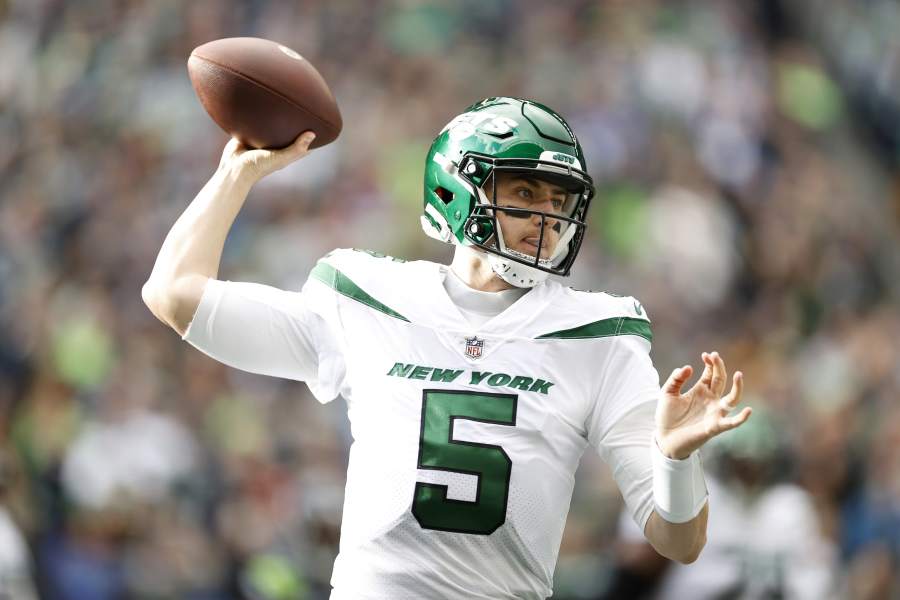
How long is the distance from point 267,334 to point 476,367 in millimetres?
474

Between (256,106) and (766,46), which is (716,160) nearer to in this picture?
(766,46)

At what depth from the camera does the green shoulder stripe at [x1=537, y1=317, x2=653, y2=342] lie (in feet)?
9.41

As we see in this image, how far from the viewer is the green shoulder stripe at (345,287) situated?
2.91 m

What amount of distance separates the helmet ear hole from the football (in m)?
0.36

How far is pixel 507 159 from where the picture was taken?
9.60ft

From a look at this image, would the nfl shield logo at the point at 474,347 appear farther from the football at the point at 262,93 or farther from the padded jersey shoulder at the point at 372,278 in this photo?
the football at the point at 262,93

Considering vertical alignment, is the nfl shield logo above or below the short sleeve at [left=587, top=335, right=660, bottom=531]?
above

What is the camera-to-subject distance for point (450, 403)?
2758mm

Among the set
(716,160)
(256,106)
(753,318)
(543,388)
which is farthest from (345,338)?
(716,160)

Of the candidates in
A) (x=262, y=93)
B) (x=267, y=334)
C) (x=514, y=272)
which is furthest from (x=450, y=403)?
(x=262, y=93)

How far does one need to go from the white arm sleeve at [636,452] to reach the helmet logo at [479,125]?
0.70 meters

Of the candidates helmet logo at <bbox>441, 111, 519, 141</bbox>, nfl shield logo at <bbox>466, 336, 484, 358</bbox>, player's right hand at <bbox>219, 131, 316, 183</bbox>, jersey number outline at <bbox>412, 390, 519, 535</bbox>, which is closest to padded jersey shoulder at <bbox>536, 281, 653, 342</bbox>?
nfl shield logo at <bbox>466, 336, 484, 358</bbox>

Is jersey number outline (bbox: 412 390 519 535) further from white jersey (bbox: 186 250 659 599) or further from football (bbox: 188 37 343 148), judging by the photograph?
football (bbox: 188 37 343 148)

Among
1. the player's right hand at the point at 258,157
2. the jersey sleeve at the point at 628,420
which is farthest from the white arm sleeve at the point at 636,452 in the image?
the player's right hand at the point at 258,157
